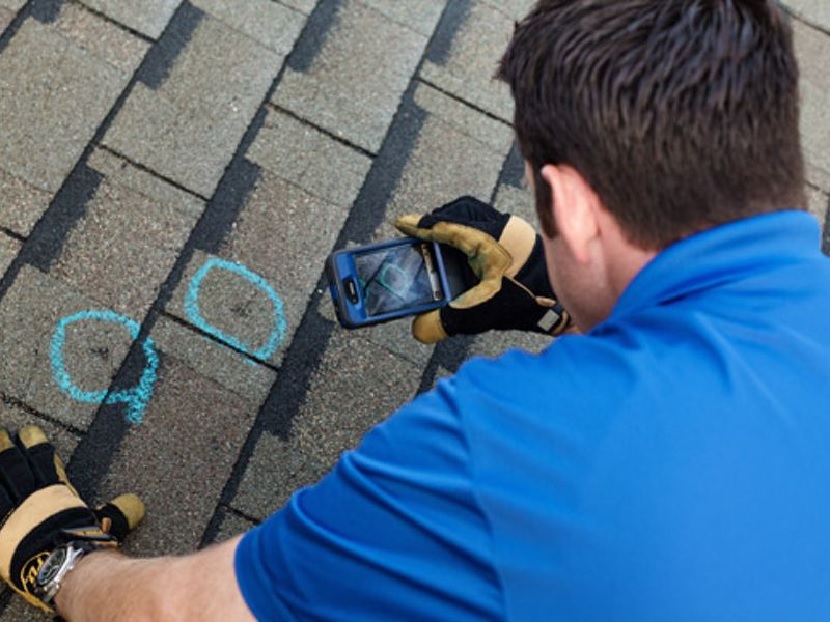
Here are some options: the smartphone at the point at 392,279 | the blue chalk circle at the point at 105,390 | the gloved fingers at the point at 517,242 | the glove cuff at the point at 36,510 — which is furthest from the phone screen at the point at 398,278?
the glove cuff at the point at 36,510

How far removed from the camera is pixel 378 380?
254cm

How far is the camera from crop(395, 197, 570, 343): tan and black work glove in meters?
2.24

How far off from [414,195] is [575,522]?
1.75m

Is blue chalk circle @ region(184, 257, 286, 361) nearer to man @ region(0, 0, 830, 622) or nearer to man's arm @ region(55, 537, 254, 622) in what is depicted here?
man's arm @ region(55, 537, 254, 622)

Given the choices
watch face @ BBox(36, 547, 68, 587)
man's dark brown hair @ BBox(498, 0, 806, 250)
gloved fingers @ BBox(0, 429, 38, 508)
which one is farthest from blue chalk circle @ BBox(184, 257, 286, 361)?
man's dark brown hair @ BBox(498, 0, 806, 250)

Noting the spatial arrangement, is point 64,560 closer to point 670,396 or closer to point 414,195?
point 414,195

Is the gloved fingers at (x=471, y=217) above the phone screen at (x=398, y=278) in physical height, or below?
above

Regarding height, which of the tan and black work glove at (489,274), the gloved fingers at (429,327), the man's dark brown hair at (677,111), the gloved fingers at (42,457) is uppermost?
the man's dark brown hair at (677,111)

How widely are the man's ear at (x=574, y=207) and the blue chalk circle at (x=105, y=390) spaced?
1.25m

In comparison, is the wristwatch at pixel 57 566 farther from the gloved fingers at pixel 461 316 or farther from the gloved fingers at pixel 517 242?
the gloved fingers at pixel 517 242

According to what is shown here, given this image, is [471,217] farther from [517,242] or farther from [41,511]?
[41,511]

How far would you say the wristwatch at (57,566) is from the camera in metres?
2.09

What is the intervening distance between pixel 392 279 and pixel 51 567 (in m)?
1.04

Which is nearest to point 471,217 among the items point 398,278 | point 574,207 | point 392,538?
point 398,278
